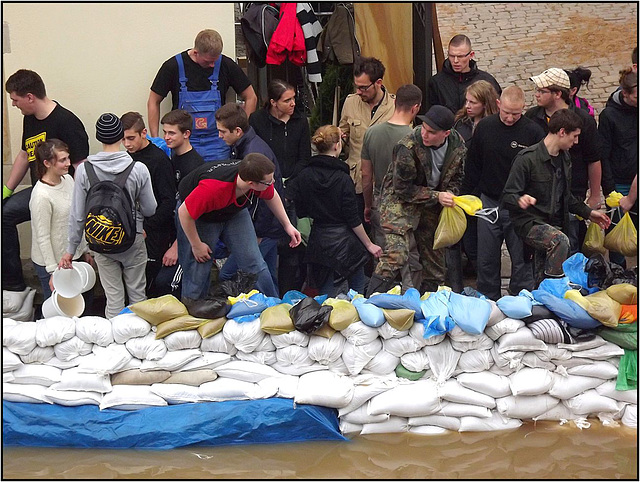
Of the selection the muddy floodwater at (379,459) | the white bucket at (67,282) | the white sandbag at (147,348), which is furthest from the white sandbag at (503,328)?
the white bucket at (67,282)

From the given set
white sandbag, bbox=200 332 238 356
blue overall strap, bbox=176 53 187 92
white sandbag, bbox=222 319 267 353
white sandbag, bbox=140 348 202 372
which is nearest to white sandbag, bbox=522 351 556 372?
white sandbag, bbox=222 319 267 353

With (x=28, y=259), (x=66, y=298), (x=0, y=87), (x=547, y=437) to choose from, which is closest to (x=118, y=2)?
(x=0, y=87)

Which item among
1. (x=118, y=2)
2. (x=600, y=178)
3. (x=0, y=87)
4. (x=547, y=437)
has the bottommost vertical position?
(x=547, y=437)

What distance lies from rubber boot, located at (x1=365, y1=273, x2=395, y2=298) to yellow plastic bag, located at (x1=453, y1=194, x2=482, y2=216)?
635 millimetres

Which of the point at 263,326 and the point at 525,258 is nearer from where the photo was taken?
the point at 263,326

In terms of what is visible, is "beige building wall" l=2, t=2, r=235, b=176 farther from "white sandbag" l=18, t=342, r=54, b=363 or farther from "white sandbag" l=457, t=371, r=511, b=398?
"white sandbag" l=457, t=371, r=511, b=398

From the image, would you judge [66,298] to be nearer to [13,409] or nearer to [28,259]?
[13,409]

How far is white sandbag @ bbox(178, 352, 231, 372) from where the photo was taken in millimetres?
4852

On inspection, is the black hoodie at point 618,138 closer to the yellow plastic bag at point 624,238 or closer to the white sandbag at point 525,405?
the yellow plastic bag at point 624,238

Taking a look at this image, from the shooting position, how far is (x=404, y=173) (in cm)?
550

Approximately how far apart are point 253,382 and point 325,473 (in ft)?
2.18

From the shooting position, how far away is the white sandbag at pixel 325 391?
4.68m

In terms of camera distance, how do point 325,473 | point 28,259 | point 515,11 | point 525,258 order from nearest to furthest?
point 325,473, point 525,258, point 28,259, point 515,11

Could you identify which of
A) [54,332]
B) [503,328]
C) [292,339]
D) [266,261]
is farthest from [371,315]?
[54,332]
